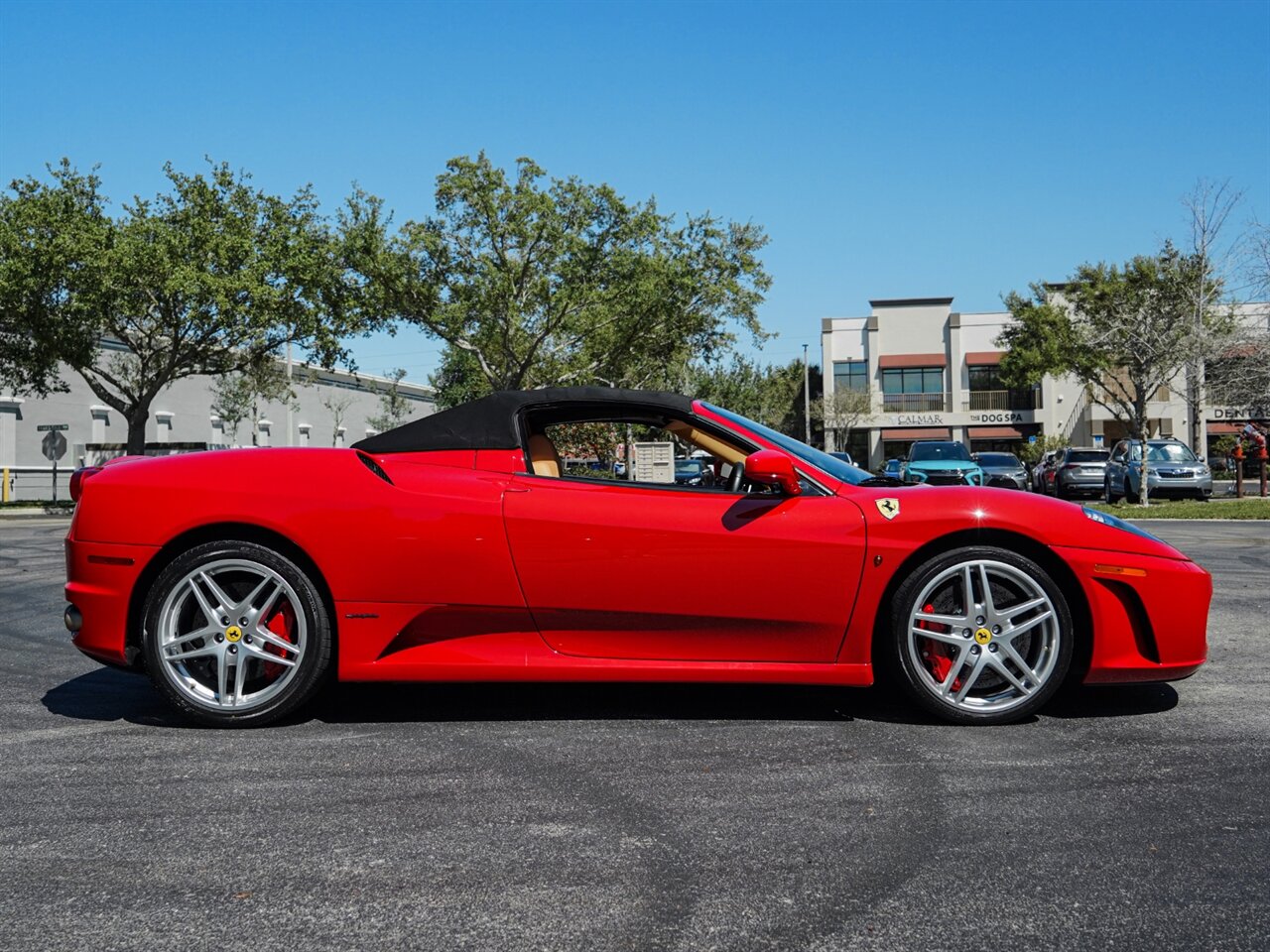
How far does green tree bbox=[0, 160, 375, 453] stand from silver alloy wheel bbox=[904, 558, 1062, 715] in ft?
89.6

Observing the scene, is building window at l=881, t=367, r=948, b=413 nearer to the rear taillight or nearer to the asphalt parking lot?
the asphalt parking lot

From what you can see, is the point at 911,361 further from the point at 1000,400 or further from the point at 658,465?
the point at 658,465

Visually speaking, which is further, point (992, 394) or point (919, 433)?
point (919, 433)

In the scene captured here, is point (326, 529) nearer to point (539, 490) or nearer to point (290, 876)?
point (539, 490)

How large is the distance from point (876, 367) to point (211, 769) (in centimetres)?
6728

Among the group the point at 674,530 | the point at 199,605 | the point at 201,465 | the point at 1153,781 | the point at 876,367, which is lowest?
the point at 1153,781

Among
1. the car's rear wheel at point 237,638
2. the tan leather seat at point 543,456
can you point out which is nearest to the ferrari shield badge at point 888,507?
the tan leather seat at point 543,456

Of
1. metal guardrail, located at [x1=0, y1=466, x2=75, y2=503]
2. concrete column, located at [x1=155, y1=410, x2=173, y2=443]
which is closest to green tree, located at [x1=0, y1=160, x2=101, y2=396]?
metal guardrail, located at [x1=0, y1=466, x2=75, y2=503]

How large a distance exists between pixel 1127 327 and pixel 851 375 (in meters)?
41.0

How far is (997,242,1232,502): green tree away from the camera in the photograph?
27.8 m

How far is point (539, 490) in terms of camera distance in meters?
4.41

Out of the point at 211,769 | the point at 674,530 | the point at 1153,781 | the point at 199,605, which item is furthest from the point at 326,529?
the point at 1153,781

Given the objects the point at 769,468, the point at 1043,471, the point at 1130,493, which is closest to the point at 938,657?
the point at 769,468

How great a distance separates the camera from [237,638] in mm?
4371
